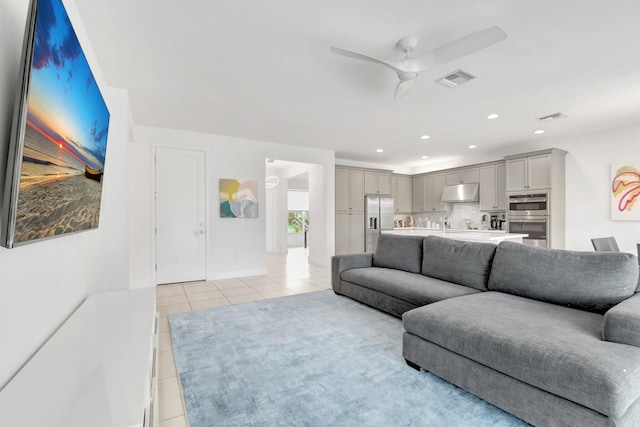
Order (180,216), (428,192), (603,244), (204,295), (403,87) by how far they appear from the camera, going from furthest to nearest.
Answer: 1. (428,192)
2. (180,216)
3. (204,295)
4. (603,244)
5. (403,87)

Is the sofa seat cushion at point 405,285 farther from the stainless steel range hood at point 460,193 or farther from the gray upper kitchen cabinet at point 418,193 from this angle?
the gray upper kitchen cabinet at point 418,193

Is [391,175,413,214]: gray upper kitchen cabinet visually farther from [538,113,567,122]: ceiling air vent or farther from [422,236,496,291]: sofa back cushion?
[422,236,496,291]: sofa back cushion

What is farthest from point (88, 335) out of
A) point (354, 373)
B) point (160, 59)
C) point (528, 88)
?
point (528, 88)

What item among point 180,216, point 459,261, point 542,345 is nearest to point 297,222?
point 180,216

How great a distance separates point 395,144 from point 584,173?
3.31 meters

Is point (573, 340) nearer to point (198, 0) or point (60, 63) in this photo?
point (60, 63)

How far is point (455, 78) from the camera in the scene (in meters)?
2.99

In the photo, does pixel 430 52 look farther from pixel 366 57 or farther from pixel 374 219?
pixel 374 219

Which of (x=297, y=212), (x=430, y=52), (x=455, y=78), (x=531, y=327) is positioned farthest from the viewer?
(x=297, y=212)

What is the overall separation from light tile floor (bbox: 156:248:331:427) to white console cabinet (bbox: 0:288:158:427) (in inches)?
24.0

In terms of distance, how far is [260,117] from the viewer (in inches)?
167

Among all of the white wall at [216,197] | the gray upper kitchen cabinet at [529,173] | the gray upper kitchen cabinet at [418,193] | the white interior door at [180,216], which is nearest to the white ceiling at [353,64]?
the white wall at [216,197]

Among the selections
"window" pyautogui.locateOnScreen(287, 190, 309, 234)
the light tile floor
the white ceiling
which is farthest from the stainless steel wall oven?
"window" pyautogui.locateOnScreen(287, 190, 309, 234)

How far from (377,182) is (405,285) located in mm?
4677
